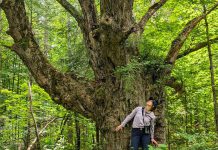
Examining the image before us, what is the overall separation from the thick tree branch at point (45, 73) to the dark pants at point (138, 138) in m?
1.57

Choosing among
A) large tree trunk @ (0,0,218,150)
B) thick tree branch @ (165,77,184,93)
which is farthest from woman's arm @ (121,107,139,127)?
thick tree branch @ (165,77,184,93)

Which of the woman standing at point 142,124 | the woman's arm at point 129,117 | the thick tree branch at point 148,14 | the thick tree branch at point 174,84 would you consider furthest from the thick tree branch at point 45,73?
the thick tree branch at point 174,84

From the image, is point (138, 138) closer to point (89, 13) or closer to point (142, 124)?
point (142, 124)

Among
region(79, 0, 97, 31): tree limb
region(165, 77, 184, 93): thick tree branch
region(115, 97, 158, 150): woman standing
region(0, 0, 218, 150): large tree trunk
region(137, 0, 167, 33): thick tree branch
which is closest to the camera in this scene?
region(115, 97, 158, 150): woman standing

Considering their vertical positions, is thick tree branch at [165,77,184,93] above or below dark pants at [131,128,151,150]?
above

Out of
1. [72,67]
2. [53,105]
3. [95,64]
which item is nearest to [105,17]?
[95,64]

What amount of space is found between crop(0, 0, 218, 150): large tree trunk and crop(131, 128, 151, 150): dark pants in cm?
50

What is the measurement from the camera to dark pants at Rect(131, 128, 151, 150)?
23.1ft

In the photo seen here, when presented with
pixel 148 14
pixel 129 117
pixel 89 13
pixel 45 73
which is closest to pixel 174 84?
pixel 148 14

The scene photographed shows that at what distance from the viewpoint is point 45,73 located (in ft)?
27.4

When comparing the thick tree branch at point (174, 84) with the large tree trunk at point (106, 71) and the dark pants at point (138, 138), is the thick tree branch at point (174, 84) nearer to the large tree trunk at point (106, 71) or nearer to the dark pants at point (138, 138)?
the large tree trunk at point (106, 71)

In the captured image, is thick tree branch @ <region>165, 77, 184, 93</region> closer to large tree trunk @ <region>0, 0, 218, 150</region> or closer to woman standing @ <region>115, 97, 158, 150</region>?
large tree trunk @ <region>0, 0, 218, 150</region>

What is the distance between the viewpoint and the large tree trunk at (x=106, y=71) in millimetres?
7604

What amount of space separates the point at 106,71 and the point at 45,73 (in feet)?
5.70
